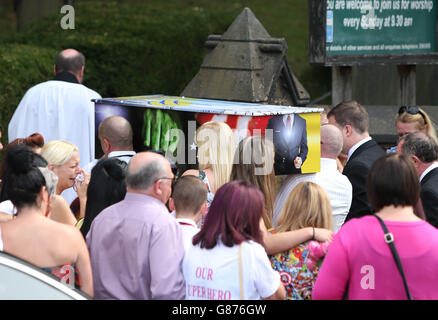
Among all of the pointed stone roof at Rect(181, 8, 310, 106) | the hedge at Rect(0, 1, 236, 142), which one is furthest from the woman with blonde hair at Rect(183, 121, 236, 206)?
the hedge at Rect(0, 1, 236, 142)

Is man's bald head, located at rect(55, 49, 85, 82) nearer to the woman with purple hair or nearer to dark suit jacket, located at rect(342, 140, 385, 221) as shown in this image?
dark suit jacket, located at rect(342, 140, 385, 221)

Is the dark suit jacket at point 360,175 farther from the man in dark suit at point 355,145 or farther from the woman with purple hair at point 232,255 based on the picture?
the woman with purple hair at point 232,255

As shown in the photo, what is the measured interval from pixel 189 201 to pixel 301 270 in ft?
2.36

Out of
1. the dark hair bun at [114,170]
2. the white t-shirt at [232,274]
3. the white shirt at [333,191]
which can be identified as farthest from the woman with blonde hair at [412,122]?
the white t-shirt at [232,274]

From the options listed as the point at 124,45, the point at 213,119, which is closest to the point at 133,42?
the point at 124,45

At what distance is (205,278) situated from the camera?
3.98 m

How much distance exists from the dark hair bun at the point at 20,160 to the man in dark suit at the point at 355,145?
8.15ft

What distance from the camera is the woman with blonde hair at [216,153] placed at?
16.6 ft

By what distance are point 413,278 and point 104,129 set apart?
8.96 feet

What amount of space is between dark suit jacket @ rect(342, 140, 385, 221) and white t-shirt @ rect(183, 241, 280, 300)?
6.33 feet

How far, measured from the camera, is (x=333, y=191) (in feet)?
17.5

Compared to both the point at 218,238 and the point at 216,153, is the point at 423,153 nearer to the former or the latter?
the point at 216,153
